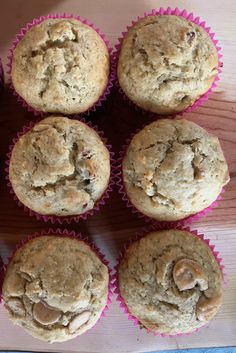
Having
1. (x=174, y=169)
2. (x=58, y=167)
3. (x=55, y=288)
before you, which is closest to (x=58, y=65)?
(x=58, y=167)

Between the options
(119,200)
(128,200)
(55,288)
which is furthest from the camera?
(119,200)

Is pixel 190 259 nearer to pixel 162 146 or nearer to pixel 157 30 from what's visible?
pixel 162 146

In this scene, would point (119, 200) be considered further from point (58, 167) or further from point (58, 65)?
point (58, 65)

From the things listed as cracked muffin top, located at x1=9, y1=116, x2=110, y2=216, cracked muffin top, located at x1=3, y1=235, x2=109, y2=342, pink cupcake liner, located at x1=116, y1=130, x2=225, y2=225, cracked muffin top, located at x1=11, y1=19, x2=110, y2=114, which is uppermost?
cracked muffin top, located at x1=11, y1=19, x2=110, y2=114

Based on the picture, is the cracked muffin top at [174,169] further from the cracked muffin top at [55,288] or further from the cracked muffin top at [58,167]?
the cracked muffin top at [55,288]

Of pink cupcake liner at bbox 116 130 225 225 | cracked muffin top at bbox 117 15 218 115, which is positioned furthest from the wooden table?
cracked muffin top at bbox 117 15 218 115

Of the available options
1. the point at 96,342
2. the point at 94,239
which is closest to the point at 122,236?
the point at 94,239

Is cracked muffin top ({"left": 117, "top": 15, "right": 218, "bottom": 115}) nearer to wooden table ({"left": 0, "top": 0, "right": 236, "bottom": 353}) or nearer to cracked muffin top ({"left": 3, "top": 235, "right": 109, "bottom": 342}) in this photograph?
wooden table ({"left": 0, "top": 0, "right": 236, "bottom": 353})
